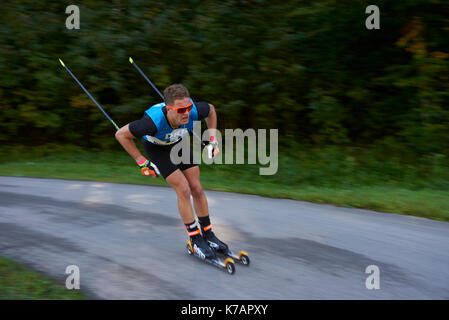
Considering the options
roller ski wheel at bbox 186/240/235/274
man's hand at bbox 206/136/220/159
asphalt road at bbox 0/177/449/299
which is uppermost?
man's hand at bbox 206/136/220/159

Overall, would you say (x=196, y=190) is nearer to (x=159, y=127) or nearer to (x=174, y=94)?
(x=159, y=127)

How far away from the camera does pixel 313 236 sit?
5.96 metres

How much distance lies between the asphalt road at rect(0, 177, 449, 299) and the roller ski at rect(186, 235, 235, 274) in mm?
77

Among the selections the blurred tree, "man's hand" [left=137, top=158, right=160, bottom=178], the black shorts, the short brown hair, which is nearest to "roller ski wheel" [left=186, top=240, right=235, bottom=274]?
the black shorts

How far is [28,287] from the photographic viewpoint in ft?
14.3

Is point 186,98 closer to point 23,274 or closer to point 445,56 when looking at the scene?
point 23,274

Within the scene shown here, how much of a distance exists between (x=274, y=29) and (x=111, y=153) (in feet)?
19.4

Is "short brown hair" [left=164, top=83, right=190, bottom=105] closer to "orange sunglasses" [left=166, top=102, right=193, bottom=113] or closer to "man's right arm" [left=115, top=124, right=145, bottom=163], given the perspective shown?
"orange sunglasses" [left=166, top=102, right=193, bottom=113]

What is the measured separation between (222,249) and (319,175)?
5.97 meters

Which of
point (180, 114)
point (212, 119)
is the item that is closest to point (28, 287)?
point (180, 114)

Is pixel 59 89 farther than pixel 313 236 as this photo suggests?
Yes

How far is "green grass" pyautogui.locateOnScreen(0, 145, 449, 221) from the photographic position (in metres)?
8.05

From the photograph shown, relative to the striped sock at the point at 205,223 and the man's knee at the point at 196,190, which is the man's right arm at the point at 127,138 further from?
the striped sock at the point at 205,223
